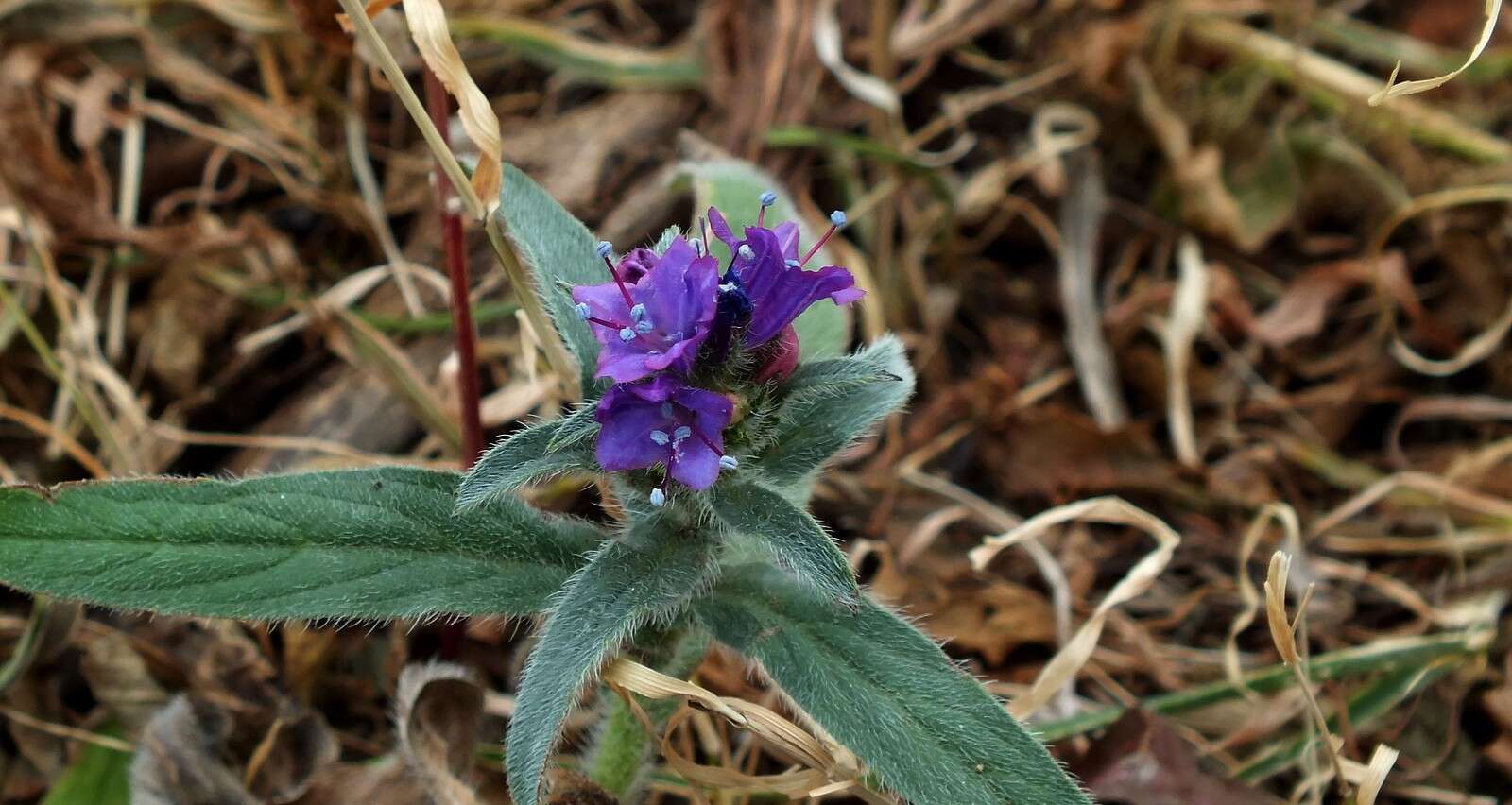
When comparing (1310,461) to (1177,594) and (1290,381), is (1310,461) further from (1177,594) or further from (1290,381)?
(1177,594)

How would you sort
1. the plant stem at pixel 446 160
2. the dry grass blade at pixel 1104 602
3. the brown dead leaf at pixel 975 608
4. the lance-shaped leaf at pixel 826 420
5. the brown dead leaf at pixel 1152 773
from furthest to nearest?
the brown dead leaf at pixel 975 608 < the brown dead leaf at pixel 1152 773 < the dry grass blade at pixel 1104 602 < the plant stem at pixel 446 160 < the lance-shaped leaf at pixel 826 420

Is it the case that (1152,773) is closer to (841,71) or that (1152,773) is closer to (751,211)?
(751,211)

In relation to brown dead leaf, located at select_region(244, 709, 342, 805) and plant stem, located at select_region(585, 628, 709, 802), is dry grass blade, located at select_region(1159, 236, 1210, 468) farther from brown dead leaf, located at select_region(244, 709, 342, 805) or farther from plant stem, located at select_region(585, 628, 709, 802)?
brown dead leaf, located at select_region(244, 709, 342, 805)

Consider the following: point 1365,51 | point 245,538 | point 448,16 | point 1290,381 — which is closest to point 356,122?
point 448,16

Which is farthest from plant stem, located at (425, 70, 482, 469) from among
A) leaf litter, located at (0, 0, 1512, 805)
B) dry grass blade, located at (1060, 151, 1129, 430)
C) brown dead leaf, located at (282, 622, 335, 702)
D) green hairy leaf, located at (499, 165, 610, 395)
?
dry grass blade, located at (1060, 151, 1129, 430)

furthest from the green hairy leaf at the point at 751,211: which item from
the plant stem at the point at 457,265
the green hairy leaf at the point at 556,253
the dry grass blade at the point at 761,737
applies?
the dry grass blade at the point at 761,737

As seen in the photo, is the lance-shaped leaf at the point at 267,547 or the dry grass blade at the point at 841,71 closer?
the lance-shaped leaf at the point at 267,547

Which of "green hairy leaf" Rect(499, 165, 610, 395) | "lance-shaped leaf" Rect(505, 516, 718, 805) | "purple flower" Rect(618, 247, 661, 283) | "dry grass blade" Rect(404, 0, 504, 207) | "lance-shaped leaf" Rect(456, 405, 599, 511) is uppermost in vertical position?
"dry grass blade" Rect(404, 0, 504, 207)

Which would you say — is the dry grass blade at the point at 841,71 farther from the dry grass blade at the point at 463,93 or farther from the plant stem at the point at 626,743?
A: the plant stem at the point at 626,743
